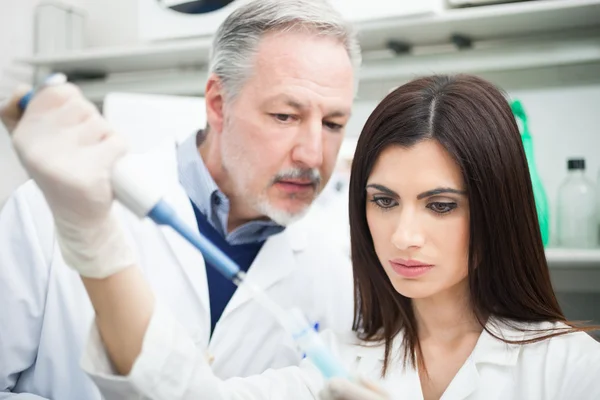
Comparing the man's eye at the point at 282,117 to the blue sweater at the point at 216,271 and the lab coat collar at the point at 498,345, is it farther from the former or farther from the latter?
the lab coat collar at the point at 498,345

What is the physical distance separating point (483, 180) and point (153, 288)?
1.81 ft

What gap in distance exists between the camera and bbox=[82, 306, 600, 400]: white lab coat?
726 millimetres

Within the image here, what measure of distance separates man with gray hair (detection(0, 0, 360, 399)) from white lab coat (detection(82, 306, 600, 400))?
0.14 m

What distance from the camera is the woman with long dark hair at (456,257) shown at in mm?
930

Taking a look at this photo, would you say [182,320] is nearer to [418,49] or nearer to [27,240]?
[27,240]

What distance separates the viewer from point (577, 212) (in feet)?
5.74

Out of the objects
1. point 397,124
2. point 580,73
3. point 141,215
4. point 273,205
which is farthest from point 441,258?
point 580,73

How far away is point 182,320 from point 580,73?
132 centimetres

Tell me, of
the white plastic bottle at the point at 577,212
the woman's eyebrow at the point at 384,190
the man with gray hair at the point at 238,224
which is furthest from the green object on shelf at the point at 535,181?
the woman's eyebrow at the point at 384,190

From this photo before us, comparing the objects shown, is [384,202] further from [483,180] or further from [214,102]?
[214,102]

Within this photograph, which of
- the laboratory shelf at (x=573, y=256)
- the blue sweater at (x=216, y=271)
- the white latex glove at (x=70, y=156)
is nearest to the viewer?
the white latex glove at (x=70, y=156)

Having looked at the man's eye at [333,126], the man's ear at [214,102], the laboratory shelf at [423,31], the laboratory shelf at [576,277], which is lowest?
the laboratory shelf at [576,277]

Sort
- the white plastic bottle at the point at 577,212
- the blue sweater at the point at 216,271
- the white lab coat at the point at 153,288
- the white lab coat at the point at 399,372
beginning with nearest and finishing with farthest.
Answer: the white lab coat at the point at 399,372 → the white lab coat at the point at 153,288 → the blue sweater at the point at 216,271 → the white plastic bottle at the point at 577,212

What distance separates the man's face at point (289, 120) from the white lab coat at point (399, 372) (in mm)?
265
